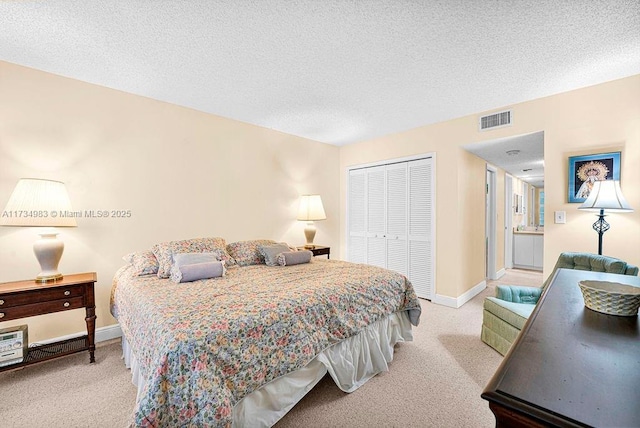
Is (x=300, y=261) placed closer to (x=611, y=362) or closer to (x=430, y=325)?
(x=430, y=325)

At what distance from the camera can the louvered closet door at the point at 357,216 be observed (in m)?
4.81

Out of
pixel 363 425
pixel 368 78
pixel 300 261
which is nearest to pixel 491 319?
pixel 363 425

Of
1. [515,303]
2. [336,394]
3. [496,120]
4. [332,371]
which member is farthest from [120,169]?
[496,120]

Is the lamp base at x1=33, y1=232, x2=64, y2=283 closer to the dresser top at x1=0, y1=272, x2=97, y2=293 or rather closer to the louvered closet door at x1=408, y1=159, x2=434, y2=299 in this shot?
→ the dresser top at x1=0, y1=272, x2=97, y2=293

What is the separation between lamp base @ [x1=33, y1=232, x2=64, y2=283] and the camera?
86.4 inches

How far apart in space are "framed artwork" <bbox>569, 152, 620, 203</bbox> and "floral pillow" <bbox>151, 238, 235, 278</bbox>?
3658mm

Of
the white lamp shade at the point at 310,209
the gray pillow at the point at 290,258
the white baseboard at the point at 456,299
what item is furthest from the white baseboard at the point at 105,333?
the white baseboard at the point at 456,299

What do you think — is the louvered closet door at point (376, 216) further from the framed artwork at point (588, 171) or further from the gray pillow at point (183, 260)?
the gray pillow at point (183, 260)

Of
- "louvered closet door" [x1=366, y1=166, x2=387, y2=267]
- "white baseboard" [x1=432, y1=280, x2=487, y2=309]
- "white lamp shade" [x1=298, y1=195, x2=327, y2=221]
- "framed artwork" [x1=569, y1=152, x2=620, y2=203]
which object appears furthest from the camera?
"louvered closet door" [x1=366, y1=166, x2=387, y2=267]

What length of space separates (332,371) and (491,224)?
447 cm

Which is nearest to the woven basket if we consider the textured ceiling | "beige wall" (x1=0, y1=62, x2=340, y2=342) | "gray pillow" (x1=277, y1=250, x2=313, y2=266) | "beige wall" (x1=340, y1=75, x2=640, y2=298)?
the textured ceiling

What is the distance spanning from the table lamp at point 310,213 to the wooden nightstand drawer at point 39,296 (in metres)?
2.63

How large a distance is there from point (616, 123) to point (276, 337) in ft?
11.8

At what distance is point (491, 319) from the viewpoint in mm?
2553
